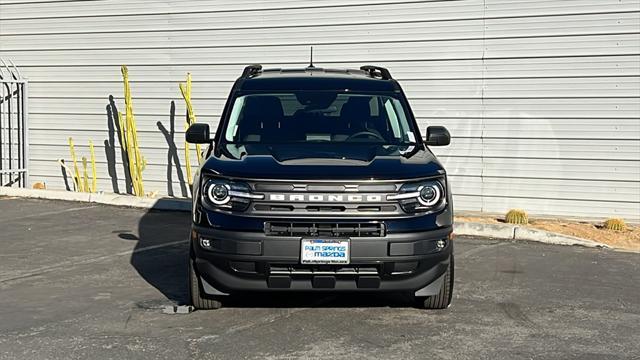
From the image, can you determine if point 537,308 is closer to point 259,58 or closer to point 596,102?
point 596,102

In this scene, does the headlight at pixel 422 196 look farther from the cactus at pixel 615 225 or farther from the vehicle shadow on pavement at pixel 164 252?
the cactus at pixel 615 225

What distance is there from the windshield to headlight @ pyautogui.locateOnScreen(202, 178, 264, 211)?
3.05ft

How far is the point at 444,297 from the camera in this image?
6.73 m

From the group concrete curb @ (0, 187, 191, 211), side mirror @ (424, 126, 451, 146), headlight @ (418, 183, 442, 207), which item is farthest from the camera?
concrete curb @ (0, 187, 191, 211)

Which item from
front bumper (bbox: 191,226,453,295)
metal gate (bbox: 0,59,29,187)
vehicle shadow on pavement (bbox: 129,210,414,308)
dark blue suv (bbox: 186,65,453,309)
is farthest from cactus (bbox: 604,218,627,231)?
metal gate (bbox: 0,59,29,187)

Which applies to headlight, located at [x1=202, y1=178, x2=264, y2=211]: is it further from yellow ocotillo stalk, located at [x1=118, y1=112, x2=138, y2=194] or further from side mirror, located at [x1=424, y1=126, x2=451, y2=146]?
yellow ocotillo stalk, located at [x1=118, y1=112, x2=138, y2=194]

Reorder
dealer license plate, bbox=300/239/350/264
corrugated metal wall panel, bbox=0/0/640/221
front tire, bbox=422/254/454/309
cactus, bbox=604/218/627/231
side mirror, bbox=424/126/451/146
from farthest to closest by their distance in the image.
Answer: corrugated metal wall panel, bbox=0/0/640/221
cactus, bbox=604/218/627/231
side mirror, bbox=424/126/451/146
front tire, bbox=422/254/454/309
dealer license plate, bbox=300/239/350/264

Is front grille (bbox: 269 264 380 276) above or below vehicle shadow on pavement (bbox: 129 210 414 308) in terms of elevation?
above

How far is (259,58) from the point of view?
46.1 ft

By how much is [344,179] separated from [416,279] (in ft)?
2.86

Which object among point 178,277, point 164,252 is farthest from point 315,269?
point 164,252

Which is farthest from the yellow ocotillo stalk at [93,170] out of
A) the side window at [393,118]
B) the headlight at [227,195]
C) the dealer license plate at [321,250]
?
the dealer license plate at [321,250]

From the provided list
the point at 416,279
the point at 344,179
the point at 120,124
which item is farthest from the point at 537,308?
the point at 120,124

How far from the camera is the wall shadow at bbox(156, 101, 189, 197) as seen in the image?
1478 centimetres
